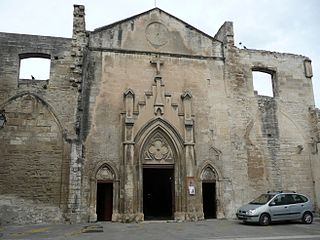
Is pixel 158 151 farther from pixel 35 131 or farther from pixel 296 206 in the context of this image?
pixel 296 206

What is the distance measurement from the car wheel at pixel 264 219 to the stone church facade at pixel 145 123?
105 inches

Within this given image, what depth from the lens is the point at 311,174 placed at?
16.7 meters

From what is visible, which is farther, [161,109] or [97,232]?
[161,109]

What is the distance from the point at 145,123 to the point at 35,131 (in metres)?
4.89

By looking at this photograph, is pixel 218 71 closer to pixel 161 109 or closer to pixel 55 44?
pixel 161 109

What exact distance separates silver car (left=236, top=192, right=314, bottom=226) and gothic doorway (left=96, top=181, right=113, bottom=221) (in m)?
5.65

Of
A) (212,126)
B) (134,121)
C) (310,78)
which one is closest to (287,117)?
(310,78)

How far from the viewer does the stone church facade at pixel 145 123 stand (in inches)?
539

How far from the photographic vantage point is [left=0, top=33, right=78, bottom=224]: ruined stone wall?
43.3 ft

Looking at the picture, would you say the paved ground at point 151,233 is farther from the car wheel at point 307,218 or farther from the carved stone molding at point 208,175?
the carved stone molding at point 208,175

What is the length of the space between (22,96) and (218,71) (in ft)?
31.9

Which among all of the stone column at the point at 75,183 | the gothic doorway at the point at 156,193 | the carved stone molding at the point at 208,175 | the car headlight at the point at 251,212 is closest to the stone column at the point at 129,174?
the stone column at the point at 75,183

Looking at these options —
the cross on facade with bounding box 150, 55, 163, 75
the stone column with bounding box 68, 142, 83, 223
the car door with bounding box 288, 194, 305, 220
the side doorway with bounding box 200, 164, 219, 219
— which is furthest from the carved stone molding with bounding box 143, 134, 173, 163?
the car door with bounding box 288, 194, 305, 220

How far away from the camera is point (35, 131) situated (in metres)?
14.0
